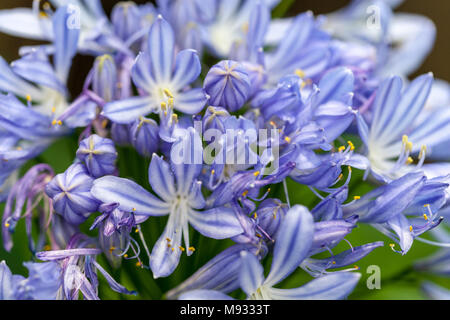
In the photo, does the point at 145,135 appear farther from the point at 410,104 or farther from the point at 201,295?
the point at 410,104

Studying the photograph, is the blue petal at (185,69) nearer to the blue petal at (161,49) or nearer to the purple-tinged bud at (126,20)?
the blue petal at (161,49)

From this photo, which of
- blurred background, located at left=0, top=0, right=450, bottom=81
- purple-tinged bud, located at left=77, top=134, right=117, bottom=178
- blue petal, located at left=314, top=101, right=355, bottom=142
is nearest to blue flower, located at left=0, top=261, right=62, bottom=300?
purple-tinged bud, located at left=77, top=134, right=117, bottom=178

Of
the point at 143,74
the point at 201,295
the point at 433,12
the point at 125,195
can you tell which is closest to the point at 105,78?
the point at 143,74

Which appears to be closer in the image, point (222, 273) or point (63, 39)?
point (222, 273)

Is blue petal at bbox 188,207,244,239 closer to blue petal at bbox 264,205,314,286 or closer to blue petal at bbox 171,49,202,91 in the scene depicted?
blue petal at bbox 264,205,314,286

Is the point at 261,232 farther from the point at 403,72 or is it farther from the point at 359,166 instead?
the point at 403,72

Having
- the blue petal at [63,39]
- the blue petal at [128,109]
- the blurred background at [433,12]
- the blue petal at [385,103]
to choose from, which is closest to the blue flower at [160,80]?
the blue petal at [128,109]

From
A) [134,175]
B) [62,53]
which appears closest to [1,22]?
[62,53]
